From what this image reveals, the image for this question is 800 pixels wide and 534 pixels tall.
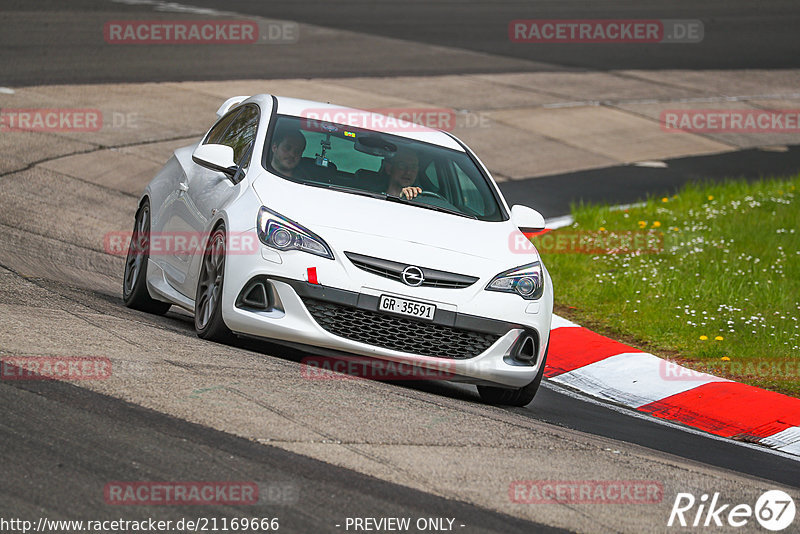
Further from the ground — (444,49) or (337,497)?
(444,49)

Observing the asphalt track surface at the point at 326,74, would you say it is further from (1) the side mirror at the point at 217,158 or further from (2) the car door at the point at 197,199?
(1) the side mirror at the point at 217,158

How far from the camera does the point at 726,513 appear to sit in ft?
18.0

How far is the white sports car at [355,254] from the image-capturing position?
23.0 feet

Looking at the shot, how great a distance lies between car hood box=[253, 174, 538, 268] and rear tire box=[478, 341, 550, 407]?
818 millimetres

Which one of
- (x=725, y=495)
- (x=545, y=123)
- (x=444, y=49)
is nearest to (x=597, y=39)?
(x=444, y=49)

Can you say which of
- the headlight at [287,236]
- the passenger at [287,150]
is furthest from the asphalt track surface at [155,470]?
the passenger at [287,150]

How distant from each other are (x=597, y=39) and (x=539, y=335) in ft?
75.2

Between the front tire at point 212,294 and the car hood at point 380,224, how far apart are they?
1.38 ft

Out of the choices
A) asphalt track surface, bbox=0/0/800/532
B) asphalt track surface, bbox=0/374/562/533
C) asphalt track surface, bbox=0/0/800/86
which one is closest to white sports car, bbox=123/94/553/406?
asphalt track surface, bbox=0/0/800/532

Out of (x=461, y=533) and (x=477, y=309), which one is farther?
(x=477, y=309)

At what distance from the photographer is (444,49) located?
25.2 metres

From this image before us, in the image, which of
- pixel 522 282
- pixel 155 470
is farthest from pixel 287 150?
pixel 155 470

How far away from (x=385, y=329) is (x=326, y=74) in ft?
48.3

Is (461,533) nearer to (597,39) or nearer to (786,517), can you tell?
(786,517)
